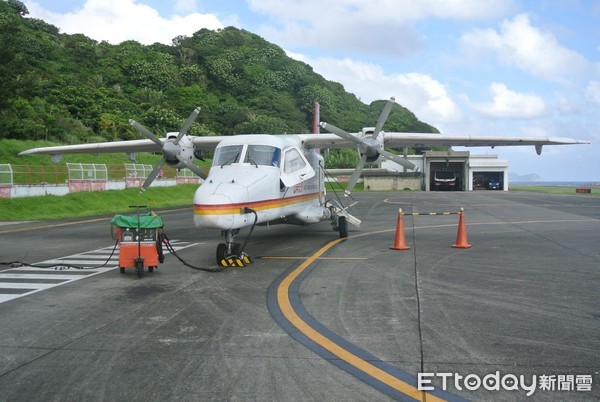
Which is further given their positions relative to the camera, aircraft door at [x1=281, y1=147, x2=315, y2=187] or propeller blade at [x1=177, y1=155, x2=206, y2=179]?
propeller blade at [x1=177, y1=155, x2=206, y2=179]

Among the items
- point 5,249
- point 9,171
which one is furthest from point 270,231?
point 9,171

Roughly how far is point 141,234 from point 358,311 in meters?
5.25

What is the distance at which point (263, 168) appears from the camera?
13.9 m

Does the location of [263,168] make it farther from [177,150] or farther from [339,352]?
[339,352]

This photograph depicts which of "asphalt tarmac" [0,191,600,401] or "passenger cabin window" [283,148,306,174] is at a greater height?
"passenger cabin window" [283,148,306,174]

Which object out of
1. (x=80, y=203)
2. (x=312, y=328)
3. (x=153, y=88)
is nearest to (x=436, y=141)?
(x=312, y=328)

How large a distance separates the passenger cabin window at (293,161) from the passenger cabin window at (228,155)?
5.02ft

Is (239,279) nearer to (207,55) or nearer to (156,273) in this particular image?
(156,273)

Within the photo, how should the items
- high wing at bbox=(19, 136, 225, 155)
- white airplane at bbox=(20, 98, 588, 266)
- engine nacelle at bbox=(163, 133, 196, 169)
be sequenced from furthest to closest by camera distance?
high wing at bbox=(19, 136, 225, 155), engine nacelle at bbox=(163, 133, 196, 169), white airplane at bbox=(20, 98, 588, 266)

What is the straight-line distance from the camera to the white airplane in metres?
11.8

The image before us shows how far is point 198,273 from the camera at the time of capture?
11258 mm

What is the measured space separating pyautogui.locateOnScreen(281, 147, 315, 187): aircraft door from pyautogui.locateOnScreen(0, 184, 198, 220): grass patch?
1852cm

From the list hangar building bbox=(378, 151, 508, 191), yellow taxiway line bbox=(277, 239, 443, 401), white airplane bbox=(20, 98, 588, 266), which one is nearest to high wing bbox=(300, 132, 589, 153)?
white airplane bbox=(20, 98, 588, 266)

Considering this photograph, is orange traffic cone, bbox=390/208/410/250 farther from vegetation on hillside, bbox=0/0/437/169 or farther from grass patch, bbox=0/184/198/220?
vegetation on hillside, bbox=0/0/437/169
